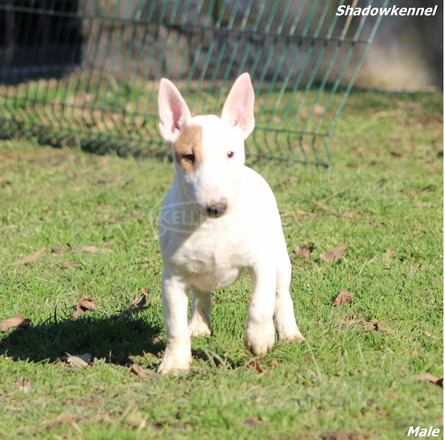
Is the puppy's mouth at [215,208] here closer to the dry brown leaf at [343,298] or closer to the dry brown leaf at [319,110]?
the dry brown leaf at [343,298]

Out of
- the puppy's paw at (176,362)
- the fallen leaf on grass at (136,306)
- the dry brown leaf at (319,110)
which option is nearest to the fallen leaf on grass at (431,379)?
the puppy's paw at (176,362)

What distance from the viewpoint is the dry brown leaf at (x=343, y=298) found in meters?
4.18

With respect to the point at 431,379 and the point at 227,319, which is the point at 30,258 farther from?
the point at 431,379

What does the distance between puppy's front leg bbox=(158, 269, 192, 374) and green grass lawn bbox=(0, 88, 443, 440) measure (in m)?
0.08

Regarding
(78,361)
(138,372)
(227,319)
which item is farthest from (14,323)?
(227,319)

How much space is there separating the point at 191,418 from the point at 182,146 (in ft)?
3.79

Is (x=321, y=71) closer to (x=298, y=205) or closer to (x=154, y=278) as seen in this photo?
(x=298, y=205)

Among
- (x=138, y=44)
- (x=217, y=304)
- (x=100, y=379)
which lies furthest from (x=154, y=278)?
(x=138, y=44)

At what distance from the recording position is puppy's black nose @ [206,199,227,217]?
9.58 ft

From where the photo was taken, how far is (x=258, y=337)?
3262 millimetres

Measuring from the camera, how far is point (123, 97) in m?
10.6

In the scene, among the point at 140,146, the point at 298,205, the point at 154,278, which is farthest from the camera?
the point at 140,146

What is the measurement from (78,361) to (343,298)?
159cm

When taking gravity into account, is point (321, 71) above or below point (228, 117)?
below
